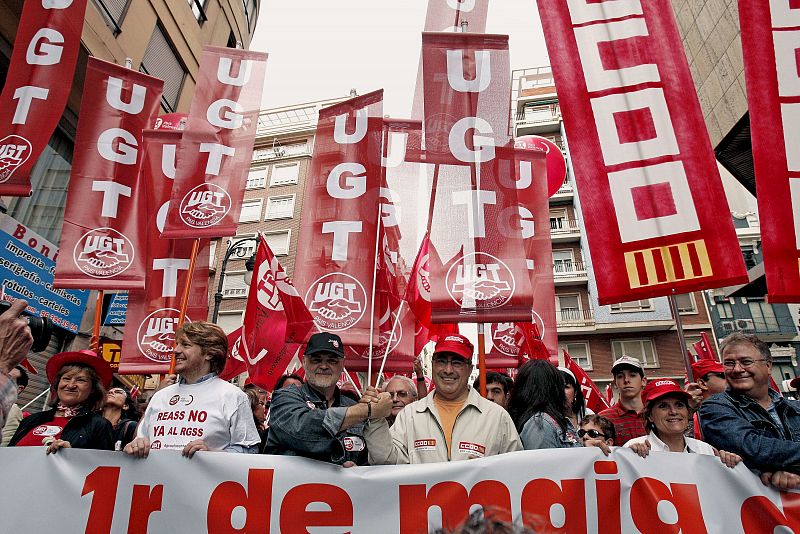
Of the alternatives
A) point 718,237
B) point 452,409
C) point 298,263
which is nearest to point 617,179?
point 718,237

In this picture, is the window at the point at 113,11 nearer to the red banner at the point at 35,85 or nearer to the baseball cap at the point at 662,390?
the red banner at the point at 35,85

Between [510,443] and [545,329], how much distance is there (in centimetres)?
403

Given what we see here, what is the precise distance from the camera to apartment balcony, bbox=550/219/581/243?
33.5m

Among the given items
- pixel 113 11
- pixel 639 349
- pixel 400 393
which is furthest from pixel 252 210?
pixel 400 393

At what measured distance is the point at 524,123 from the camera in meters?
39.3

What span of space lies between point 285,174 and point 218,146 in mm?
28723

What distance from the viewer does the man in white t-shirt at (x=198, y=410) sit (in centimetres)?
317

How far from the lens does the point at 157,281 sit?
21.6 feet

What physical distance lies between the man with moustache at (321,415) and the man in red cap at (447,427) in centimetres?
16

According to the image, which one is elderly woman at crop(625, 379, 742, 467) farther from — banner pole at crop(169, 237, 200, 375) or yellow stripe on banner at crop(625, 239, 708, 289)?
banner pole at crop(169, 237, 200, 375)

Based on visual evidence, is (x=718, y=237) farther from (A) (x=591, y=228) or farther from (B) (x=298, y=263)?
(B) (x=298, y=263)

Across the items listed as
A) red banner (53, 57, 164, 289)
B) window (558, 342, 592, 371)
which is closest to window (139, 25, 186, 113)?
red banner (53, 57, 164, 289)

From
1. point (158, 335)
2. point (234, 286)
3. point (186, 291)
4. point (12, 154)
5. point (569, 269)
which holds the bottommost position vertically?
point (158, 335)

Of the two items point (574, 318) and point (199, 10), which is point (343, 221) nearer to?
point (199, 10)
